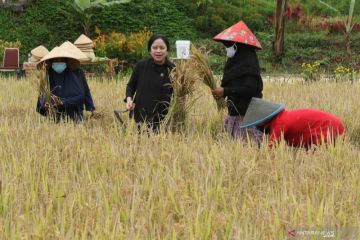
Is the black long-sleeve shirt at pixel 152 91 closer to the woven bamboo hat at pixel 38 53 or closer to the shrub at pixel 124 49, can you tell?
the woven bamboo hat at pixel 38 53

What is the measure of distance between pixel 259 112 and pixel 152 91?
39.4 inches

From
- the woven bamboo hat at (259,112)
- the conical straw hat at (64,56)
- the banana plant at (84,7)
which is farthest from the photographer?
the banana plant at (84,7)

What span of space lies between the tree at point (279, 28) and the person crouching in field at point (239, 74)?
7.86m

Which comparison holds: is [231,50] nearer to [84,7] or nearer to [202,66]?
[202,66]

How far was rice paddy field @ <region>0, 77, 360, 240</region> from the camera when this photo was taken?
200 cm

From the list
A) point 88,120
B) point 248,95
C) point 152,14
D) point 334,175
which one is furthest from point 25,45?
point 334,175

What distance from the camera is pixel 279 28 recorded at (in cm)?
1200

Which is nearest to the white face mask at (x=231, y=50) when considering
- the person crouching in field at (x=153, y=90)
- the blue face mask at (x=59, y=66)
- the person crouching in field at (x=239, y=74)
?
→ the person crouching in field at (x=239, y=74)

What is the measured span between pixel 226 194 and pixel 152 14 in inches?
472

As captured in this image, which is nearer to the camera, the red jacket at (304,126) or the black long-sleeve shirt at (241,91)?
the red jacket at (304,126)

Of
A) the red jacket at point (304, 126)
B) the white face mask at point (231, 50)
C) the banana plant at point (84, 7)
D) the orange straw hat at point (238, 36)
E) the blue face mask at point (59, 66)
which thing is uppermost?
the banana plant at point (84, 7)

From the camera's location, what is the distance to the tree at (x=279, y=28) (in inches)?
460

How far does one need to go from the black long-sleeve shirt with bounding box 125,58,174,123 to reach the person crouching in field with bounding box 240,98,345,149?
87 centimetres

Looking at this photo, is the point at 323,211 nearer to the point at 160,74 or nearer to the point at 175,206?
the point at 175,206
